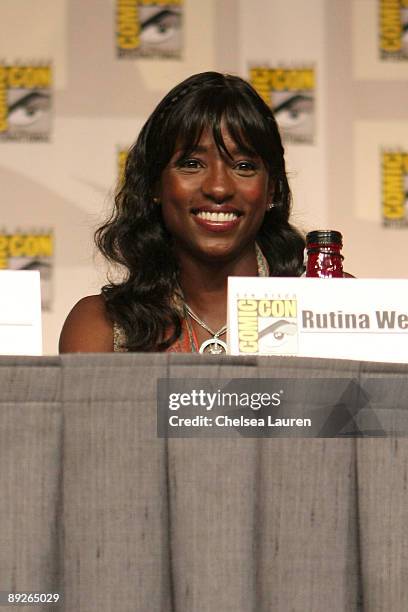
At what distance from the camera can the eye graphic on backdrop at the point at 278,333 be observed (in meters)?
0.99

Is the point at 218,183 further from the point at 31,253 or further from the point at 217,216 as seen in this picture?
the point at 31,253

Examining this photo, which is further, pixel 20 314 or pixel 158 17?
pixel 158 17

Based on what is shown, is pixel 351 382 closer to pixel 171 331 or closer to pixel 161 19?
pixel 171 331

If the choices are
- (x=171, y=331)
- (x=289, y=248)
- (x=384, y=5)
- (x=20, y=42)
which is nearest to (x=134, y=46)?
(x=20, y=42)

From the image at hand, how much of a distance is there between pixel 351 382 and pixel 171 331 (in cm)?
58

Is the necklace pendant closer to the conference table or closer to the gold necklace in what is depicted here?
the gold necklace

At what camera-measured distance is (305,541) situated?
883 mm

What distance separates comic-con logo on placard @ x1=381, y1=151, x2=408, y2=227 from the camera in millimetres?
2281

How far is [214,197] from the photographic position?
1.51 metres

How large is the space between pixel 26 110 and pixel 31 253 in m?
0.29

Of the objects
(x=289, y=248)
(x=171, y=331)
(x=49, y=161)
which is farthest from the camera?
(x=49, y=161)

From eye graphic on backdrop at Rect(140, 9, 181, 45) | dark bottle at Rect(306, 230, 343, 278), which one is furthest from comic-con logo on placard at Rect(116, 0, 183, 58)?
dark bottle at Rect(306, 230, 343, 278)

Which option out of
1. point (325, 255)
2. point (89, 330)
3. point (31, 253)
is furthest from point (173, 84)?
point (325, 255)

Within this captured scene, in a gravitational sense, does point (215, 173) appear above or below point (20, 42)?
below
